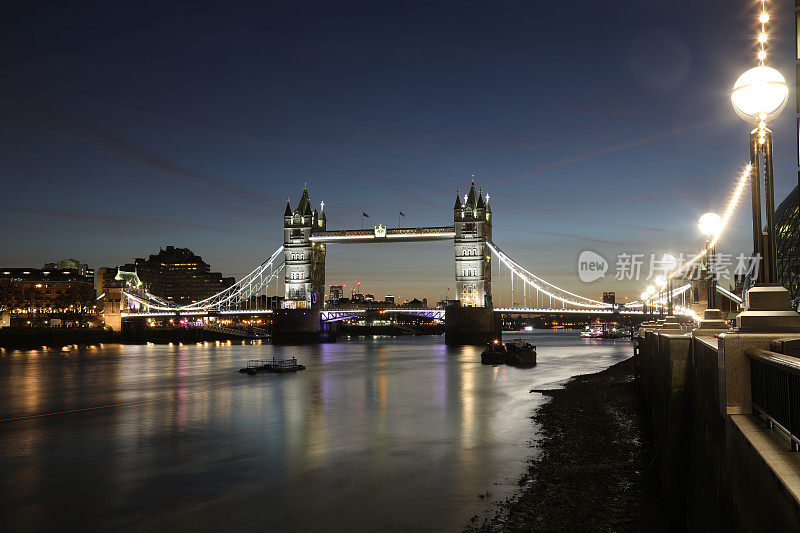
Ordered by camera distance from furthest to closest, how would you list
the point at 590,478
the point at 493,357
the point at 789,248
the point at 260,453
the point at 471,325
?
the point at 471,325
the point at 789,248
the point at 493,357
the point at 260,453
the point at 590,478

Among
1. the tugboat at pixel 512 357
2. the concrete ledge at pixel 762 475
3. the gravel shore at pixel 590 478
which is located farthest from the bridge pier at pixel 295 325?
the concrete ledge at pixel 762 475

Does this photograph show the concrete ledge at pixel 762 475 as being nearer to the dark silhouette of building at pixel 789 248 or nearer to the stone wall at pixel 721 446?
the stone wall at pixel 721 446

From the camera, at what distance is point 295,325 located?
103 meters

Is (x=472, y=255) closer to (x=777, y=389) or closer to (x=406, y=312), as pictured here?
(x=406, y=312)

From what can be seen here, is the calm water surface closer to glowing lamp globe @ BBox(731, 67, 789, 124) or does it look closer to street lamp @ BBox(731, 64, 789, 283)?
street lamp @ BBox(731, 64, 789, 283)

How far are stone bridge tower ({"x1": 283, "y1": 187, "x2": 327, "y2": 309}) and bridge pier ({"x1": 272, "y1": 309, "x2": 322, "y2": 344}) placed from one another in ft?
9.74

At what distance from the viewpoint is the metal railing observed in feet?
14.7

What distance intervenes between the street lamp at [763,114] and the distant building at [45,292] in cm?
14189

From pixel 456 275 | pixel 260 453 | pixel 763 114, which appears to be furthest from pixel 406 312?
pixel 763 114

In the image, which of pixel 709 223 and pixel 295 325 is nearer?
pixel 709 223

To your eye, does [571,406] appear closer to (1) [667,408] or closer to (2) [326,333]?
(1) [667,408]

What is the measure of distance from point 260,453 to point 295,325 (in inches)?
3211

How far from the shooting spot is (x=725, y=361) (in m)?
6.01

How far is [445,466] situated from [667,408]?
921cm
